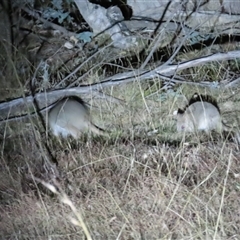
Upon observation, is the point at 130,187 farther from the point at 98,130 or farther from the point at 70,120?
the point at 70,120

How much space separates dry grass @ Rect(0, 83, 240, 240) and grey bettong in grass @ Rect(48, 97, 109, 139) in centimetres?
9

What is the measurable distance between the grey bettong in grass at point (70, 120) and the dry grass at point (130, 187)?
0.09 metres

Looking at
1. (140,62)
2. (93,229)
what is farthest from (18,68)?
(93,229)

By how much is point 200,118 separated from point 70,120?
0.81 metres

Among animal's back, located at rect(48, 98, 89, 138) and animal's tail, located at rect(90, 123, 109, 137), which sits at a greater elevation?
animal's back, located at rect(48, 98, 89, 138)

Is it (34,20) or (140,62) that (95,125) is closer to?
(140,62)

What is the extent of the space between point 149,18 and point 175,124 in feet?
4.84

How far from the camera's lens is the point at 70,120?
378cm

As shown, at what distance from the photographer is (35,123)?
3.92m

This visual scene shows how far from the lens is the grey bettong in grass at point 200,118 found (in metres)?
3.62

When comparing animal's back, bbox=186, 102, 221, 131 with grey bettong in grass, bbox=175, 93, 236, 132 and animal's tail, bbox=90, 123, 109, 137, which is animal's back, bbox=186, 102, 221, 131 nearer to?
grey bettong in grass, bbox=175, 93, 236, 132

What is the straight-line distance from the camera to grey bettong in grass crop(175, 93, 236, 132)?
3.62 meters

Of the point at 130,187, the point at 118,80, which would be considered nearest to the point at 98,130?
the point at 118,80

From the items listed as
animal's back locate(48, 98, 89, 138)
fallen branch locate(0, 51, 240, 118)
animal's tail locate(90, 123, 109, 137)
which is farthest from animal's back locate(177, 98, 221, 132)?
animal's back locate(48, 98, 89, 138)
